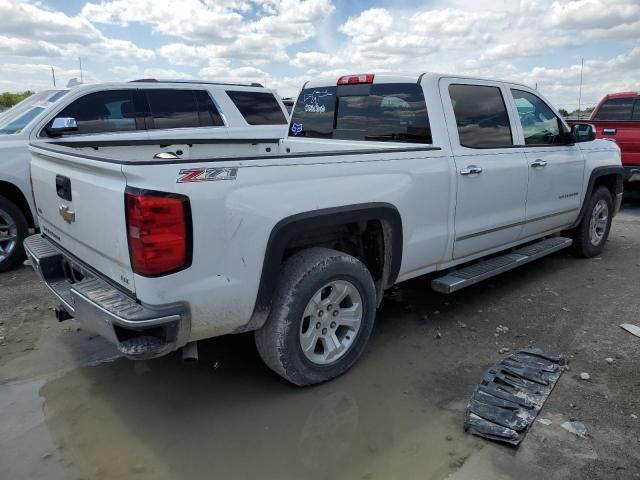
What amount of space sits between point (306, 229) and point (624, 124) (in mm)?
8050

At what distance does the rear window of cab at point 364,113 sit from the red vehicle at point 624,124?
593cm

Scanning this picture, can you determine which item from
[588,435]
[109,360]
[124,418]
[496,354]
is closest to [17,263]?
[109,360]

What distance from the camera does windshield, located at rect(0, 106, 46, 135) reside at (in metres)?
5.62

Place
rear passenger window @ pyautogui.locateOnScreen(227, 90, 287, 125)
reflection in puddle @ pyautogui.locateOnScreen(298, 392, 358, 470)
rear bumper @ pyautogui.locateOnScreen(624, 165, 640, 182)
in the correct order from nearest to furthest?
1. reflection in puddle @ pyautogui.locateOnScreen(298, 392, 358, 470)
2. rear passenger window @ pyautogui.locateOnScreen(227, 90, 287, 125)
3. rear bumper @ pyautogui.locateOnScreen(624, 165, 640, 182)

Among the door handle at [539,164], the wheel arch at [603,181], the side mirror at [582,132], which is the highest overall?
the side mirror at [582,132]

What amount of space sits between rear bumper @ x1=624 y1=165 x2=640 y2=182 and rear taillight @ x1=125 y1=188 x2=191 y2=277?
845 centimetres

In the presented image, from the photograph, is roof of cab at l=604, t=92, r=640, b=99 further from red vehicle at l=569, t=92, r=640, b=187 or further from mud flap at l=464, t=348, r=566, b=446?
mud flap at l=464, t=348, r=566, b=446

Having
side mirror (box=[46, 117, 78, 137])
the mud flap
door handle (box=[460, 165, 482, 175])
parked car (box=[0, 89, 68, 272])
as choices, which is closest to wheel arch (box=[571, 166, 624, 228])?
door handle (box=[460, 165, 482, 175])

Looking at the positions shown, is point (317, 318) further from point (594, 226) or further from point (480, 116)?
point (594, 226)

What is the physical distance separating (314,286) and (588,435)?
5.53 ft

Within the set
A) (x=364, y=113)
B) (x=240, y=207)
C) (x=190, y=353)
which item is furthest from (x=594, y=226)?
(x=190, y=353)

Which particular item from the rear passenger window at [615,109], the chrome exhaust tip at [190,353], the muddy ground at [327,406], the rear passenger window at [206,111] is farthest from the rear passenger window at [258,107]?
the rear passenger window at [615,109]

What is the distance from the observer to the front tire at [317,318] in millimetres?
3000

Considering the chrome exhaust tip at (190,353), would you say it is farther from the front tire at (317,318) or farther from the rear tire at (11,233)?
the rear tire at (11,233)
